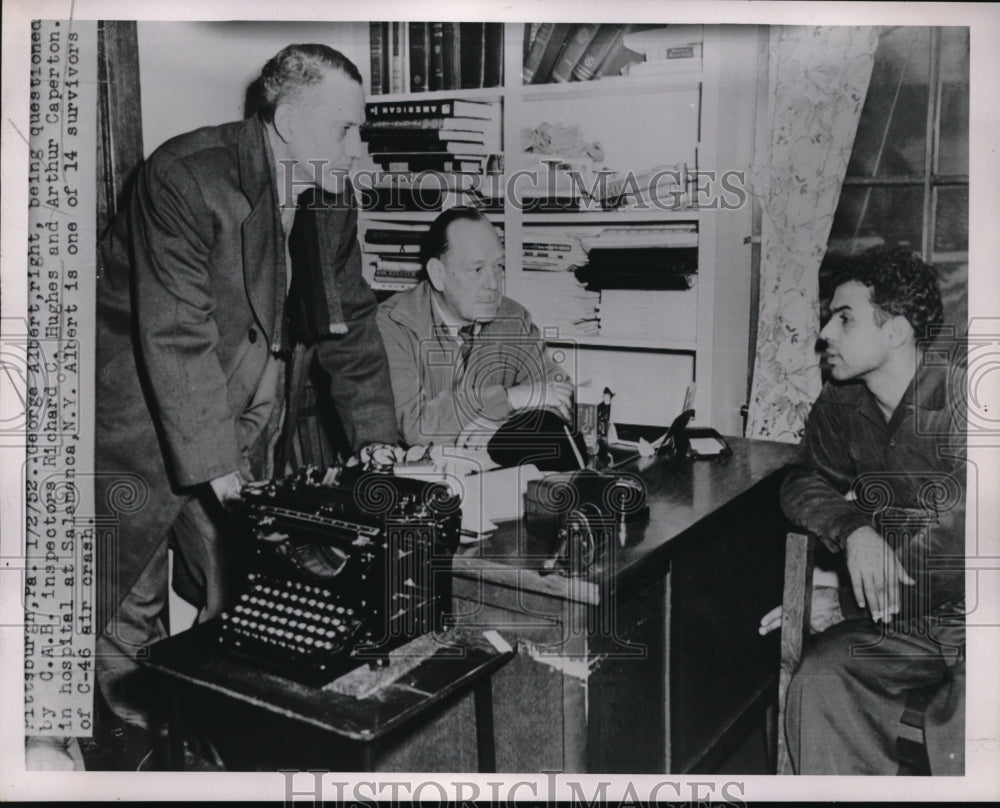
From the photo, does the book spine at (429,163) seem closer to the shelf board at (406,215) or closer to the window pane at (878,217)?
the shelf board at (406,215)

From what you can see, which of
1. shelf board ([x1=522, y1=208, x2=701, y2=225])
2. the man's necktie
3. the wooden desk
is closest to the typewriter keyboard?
the wooden desk

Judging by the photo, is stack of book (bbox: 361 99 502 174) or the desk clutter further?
stack of book (bbox: 361 99 502 174)

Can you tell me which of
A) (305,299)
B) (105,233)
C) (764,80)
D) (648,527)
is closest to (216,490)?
(305,299)

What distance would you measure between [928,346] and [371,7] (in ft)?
5.05

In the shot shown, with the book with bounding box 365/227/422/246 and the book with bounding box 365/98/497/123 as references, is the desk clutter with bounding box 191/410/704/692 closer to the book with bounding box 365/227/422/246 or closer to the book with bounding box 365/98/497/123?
the book with bounding box 365/227/422/246

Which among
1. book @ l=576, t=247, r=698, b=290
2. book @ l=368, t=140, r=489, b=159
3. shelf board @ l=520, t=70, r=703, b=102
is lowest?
book @ l=576, t=247, r=698, b=290

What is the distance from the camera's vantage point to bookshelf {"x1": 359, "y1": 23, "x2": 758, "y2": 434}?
2195 mm

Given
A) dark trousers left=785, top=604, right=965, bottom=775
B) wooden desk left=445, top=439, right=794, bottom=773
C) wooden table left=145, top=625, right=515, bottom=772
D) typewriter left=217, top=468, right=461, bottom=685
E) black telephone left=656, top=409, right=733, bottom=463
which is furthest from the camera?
black telephone left=656, top=409, right=733, bottom=463

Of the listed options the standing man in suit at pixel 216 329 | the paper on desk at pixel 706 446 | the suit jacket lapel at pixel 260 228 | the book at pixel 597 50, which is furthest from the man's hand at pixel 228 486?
the book at pixel 597 50

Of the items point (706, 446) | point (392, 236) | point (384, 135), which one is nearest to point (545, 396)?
point (706, 446)

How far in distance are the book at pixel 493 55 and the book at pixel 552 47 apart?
9cm

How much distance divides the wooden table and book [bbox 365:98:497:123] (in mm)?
1219

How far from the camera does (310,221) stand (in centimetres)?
223

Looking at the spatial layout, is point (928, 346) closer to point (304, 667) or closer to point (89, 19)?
point (304, 667)
